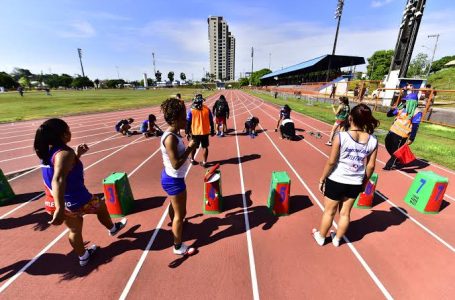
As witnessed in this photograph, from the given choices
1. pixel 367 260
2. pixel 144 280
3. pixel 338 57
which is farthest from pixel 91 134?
pixel 338 57

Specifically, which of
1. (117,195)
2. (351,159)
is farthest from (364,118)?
(117,195)

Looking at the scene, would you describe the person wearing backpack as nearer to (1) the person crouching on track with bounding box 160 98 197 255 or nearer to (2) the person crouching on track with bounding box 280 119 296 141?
(2) the person crouching on track with bounding box 280 119 296 141

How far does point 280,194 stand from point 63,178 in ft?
10.3

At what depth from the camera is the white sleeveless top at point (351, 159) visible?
2613 mm

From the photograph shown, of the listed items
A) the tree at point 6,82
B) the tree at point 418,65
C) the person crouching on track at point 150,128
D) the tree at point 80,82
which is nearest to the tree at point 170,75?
the tree at point 80,82

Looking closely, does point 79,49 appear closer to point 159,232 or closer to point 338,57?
point 338,57

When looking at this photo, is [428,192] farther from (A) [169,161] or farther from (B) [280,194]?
(A) [169,161]

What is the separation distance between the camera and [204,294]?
251 centimetres

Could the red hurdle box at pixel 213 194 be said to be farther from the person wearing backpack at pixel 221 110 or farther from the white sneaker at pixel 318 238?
the person wearing backpack at pixel 221 110

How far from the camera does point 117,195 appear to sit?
154 inches

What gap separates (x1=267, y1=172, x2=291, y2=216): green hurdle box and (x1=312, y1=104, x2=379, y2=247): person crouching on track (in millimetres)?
910

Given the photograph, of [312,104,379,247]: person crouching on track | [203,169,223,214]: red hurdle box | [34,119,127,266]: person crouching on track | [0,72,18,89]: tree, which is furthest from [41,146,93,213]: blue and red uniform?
[0,72,18,89]: tree

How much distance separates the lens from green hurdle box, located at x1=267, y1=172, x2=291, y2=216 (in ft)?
12.6

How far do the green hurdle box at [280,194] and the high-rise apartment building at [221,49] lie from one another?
546ft
